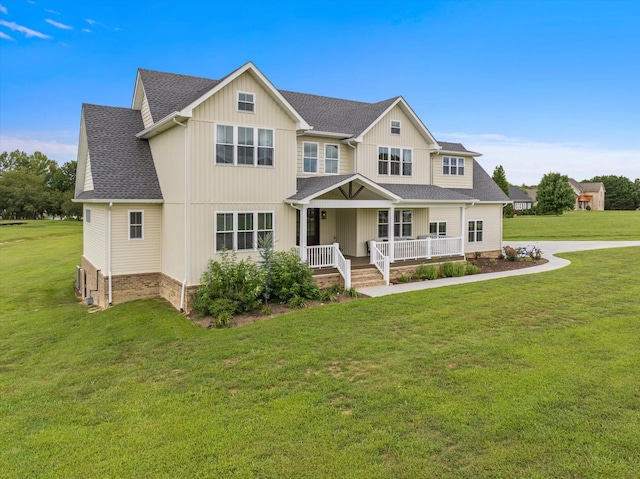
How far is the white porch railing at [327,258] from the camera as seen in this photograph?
15.5 metres

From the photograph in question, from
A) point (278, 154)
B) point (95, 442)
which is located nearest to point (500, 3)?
point (278, 154)

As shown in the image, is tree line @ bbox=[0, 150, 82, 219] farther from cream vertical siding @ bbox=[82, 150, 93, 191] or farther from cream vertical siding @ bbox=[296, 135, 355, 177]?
cream vertical siding @ bbox=[296, 135, 355, 177]

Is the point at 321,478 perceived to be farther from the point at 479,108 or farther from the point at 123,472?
the point at 479,108

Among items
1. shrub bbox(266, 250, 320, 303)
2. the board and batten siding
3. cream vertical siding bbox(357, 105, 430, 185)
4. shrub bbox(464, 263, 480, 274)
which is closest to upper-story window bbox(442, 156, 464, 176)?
cream vertical siding bbox(357, 105, 430, 185)

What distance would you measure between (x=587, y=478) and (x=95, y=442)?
6.07 metres

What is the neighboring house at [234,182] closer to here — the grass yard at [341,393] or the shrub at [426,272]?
the shrub at [426,272]

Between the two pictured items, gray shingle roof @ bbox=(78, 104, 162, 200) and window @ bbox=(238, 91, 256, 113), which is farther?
gray shingle roof @ bbox=(78, 104, 162, 200)

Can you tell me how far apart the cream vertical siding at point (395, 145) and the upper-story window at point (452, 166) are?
1603 mm

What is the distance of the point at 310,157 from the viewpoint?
18375 mm

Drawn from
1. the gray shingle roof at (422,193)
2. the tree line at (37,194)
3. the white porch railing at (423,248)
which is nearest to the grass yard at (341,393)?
the white porch railing at (423,248)

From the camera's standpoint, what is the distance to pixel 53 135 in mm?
51844

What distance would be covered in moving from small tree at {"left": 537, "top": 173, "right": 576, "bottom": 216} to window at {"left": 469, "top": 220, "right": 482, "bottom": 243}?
5391 cm

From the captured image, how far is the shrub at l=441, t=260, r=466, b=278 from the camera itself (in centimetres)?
1795

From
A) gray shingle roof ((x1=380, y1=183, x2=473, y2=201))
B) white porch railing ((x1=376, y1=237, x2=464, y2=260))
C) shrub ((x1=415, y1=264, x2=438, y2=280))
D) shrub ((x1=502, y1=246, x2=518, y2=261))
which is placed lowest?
shrub ((x1=415, y1=264, x2=438, y2=280))
